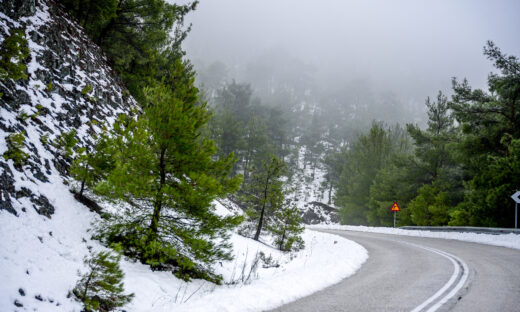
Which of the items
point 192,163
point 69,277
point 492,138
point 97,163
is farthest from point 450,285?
point 492,138

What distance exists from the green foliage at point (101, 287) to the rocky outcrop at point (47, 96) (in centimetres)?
227

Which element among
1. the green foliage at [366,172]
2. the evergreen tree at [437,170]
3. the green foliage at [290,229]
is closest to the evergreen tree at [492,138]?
the evergreen tree at [437,170]

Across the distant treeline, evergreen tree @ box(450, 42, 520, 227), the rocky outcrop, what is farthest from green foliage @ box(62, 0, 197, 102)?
the distant treeline

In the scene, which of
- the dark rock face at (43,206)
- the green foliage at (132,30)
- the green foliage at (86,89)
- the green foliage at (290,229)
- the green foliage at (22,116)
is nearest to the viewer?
the dark rock face at (43,206)

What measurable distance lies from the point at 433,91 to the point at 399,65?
3522cm

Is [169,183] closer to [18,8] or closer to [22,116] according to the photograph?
[22,116]

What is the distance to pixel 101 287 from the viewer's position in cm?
463

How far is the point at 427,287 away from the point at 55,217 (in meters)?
8.55

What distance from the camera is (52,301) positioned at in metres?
4.18

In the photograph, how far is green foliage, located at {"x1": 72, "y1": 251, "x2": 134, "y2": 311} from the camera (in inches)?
168

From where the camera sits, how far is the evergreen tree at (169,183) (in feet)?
21.5

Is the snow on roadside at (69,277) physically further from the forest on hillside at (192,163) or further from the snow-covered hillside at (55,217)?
the forest on hillside at (192,163)

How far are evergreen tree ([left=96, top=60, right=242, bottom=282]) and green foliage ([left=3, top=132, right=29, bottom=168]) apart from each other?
5.66 feet

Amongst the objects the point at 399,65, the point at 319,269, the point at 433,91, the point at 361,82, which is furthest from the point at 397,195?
the point at 399,65
